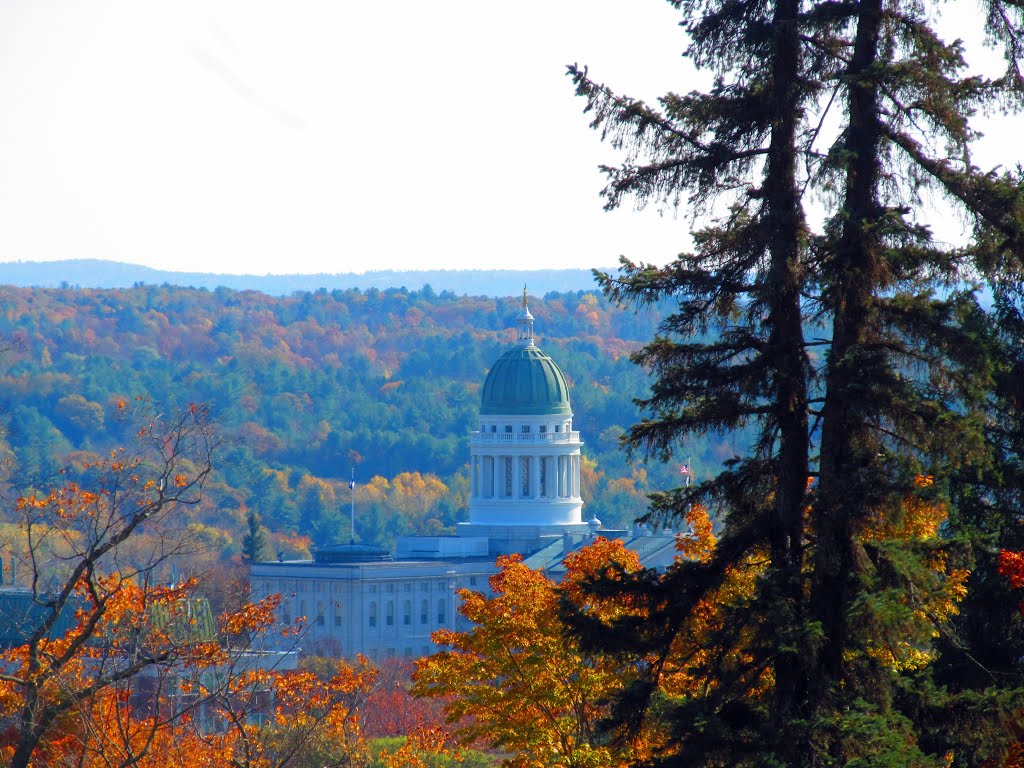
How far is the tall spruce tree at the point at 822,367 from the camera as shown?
87.3 feet

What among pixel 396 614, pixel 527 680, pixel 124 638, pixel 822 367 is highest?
pixel 822 367

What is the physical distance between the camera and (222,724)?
69.9 metres

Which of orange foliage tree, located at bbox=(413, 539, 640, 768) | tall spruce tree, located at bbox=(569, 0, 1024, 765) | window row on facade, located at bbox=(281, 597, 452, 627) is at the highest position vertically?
tall spruce tree, located at bbox=(569, 0, 1024, 765)

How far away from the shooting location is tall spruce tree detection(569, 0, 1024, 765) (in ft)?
87.3

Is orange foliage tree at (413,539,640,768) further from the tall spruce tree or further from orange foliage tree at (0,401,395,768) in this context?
the tall spruce tree

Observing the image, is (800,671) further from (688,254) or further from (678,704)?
(688,254)

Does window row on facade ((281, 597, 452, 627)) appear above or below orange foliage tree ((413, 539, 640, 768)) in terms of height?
below

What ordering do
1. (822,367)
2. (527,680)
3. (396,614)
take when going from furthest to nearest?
(396,614)
(527,680)
(822,367)

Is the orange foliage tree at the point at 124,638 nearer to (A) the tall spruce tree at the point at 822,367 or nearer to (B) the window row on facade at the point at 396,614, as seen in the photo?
(A) the tall spruce tree at the point at 822,367

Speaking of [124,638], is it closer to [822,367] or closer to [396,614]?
[822,367]

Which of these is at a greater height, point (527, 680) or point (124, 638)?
point (124, 638)

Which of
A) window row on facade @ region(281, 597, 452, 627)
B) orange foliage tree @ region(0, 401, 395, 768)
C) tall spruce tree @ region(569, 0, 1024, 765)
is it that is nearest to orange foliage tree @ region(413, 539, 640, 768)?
orange foliage tree @ region(0, 401, 395, 768)

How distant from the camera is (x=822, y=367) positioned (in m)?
28.0

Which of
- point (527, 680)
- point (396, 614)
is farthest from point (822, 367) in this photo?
point (396, 614)
